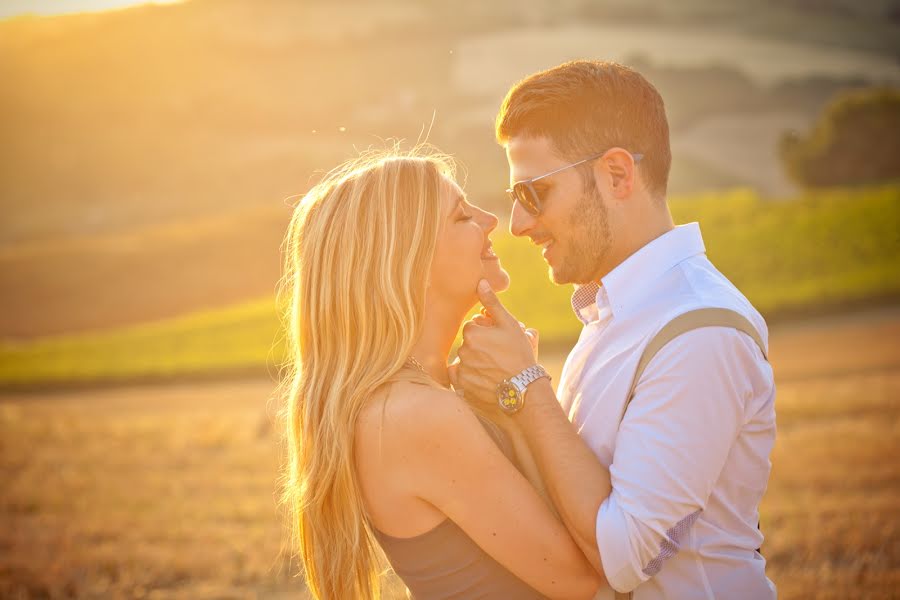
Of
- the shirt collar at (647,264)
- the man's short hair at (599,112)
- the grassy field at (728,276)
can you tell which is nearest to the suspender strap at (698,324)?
the shirt collar at (647,264)

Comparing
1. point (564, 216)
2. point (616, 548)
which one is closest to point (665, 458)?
point (616, 548)

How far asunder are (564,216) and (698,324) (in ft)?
2.98

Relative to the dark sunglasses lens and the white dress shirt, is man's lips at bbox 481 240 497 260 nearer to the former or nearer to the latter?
the dark sunglasses lens

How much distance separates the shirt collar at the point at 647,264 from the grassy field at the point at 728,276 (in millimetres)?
24201

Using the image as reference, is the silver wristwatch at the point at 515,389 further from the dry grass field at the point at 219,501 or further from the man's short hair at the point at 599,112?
the dry grass field at the point at 219,501

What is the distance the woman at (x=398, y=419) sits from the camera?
A: 3115mm

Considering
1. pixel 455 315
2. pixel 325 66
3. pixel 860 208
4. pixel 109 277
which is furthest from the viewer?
pixel 325 66

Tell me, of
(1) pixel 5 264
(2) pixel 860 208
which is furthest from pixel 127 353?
(2) pixel 860 208

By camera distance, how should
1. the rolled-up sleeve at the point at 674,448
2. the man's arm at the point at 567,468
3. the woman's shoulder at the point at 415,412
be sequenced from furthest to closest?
the woman's shoulder at the point at 415,412 → the man's arm at the point at 567,468 → the rolled-up sleeve at the point at 674,448

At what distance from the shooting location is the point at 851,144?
4691 centimetres

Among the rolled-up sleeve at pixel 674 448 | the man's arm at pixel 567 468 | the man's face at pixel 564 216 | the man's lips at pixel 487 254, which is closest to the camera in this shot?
the rolled-up sleeve at pixel 674 448

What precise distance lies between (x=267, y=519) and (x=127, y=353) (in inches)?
1102

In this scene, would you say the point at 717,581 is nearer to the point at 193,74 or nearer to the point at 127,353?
the point at 127,353

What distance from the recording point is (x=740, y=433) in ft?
9.86
